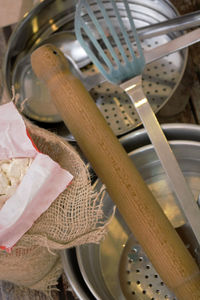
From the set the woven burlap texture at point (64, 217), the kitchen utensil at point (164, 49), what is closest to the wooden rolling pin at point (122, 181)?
the woven burlap texture at point (64, 217)

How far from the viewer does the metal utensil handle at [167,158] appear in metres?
0.51

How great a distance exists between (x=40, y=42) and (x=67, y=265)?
0.38m

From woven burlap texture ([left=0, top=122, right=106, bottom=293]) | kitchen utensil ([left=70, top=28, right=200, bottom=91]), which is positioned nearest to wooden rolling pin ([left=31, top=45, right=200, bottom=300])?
woven burlap texture ([left=0, top=122, right=106, bottom=293])

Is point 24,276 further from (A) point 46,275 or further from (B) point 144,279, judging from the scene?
(B) point 144,279

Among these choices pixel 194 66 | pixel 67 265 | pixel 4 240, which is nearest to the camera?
pixel 4 240

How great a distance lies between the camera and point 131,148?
24.1 inches

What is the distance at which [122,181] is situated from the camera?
0.49 metres

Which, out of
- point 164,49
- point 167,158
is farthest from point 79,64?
point 167,158

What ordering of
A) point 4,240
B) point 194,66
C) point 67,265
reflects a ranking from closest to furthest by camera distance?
point 4,240 < point 67,265 < point 194,66

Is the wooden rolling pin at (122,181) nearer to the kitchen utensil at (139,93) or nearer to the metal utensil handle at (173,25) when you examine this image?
the kitchen utensil at (139,93)

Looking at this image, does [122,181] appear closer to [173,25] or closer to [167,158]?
[167,158]

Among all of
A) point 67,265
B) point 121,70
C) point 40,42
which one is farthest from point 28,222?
point 40,42

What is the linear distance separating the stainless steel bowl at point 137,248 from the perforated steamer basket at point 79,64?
81 millimetres

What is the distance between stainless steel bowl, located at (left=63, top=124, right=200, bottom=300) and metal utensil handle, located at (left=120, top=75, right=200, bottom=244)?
3 cm
